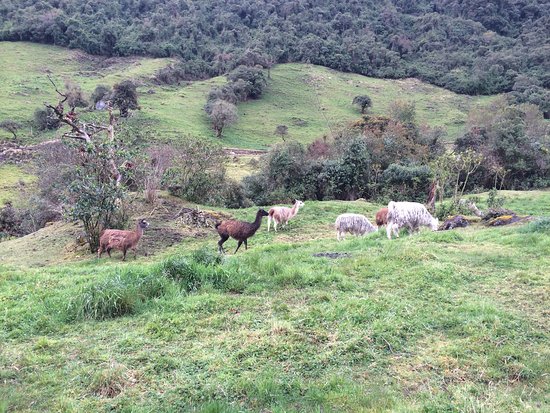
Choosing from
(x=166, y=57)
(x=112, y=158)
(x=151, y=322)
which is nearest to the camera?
(x=151, y=322)

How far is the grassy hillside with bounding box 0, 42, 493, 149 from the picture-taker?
61375 millimetres

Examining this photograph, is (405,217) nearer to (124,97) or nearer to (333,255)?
(333,255)

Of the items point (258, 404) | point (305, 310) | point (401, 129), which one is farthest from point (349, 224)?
point (401, 129)

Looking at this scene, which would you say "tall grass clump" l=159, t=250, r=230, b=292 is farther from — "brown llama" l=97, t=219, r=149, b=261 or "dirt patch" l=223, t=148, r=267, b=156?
"dirt patch" l=223, t=148, r=267, b=156

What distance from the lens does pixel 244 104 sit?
2990 inches

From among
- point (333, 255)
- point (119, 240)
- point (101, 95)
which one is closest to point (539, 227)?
point (333, 255)

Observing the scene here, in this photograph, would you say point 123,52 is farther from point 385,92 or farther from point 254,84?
point 385,92

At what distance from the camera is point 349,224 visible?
16438 mm

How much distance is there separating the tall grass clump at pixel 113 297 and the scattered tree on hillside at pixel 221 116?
53303 mm

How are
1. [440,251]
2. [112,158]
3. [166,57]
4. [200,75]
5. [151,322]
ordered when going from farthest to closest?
1. [166,57]
2. [200,75]
3. [112,158]
4. [440,251]
5. [151,322]

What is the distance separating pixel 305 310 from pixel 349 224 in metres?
9.41

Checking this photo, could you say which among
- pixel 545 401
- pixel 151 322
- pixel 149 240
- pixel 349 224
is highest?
pixel 545 401

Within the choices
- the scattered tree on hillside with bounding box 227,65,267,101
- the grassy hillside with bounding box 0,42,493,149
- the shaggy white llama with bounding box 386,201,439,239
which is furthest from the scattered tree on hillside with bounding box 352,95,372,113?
the shaggy white llama with bounding box 386,201,439,239

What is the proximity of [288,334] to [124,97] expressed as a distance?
60777 millimetres
